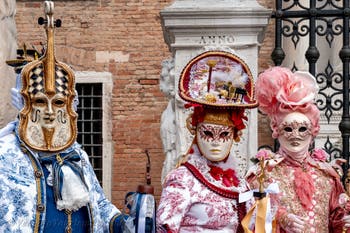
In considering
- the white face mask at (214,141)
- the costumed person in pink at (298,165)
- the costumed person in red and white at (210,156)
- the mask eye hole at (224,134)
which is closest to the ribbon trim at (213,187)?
the costumed person in red and white at (210,156)

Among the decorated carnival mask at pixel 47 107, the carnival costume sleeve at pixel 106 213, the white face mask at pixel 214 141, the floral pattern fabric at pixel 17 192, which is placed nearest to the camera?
the floral pattern fabric at pixel 17 192

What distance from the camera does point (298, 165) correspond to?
27.0ft

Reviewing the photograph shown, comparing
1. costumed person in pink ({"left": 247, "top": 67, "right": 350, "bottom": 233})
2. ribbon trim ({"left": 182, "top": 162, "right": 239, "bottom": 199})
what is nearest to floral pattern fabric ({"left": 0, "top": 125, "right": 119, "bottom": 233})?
ribbon trim ({"left": 182, "top": 162, "right": 239, "bottom": 199})

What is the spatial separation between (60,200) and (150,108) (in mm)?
9569

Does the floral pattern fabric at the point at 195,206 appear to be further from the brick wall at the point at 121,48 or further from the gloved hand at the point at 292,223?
the brick wall at the point at 121,48

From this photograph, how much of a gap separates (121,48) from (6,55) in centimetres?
815

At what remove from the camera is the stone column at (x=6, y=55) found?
8.70 meters

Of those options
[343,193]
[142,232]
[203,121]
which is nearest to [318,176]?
[343,193]

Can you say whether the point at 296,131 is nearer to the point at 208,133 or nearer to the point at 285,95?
the point at 285,95

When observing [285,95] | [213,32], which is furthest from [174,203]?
[213,32]

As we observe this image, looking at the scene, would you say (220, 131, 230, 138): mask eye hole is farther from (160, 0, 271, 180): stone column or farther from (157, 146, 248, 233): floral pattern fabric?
(160, 0, 271, 180): stone column

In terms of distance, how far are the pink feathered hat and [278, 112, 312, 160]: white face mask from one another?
0.04 metres

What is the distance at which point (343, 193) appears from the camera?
8.17 m

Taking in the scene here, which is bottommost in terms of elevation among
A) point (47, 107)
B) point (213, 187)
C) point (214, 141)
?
point (213, 187)
